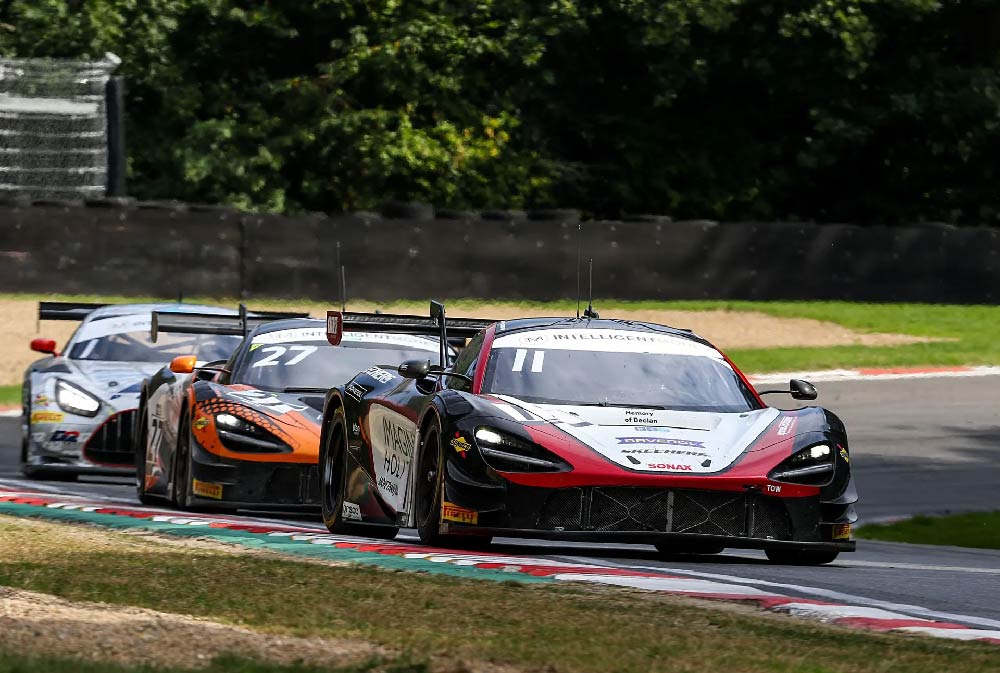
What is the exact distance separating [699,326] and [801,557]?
72.7 ft

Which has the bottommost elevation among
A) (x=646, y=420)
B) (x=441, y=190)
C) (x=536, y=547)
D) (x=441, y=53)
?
(x=536, y=547)

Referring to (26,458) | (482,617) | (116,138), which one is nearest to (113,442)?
(26,458)

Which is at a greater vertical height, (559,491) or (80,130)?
(80,130)

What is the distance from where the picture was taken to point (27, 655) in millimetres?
5492

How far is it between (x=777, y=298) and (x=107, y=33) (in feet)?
46.4

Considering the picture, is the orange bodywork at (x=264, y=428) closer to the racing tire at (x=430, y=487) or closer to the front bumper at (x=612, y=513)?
the racing tire at (x=430, y=487)

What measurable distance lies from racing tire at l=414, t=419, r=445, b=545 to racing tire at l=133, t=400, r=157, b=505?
13.7 ft

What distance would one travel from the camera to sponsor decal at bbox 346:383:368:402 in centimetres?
1100

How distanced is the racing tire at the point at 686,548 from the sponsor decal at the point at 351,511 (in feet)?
5.12

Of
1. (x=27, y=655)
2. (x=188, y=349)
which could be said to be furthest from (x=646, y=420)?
(x=188, y=349)

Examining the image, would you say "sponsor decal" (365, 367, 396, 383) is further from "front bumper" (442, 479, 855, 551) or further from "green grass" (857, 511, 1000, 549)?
"green grass" (857, 511, 1000, 549)

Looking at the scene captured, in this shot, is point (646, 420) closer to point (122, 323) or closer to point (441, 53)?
point (122, 323)

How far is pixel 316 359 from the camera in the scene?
1294 cm

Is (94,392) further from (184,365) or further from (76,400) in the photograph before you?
(184,365)
